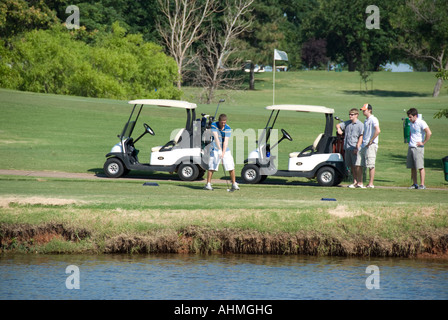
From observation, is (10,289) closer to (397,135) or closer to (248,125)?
(248,125)

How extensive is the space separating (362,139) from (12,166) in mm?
9483

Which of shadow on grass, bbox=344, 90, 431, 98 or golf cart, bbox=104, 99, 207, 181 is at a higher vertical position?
shadow on grass, bbox=344, 90, 431, 98

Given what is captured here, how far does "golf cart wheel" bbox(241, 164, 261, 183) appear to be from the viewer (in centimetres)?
1602

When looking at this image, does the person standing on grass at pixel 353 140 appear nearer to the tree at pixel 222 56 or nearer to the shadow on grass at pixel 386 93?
the tree at pixel 222 56

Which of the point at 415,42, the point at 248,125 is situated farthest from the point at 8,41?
the point at 415,42

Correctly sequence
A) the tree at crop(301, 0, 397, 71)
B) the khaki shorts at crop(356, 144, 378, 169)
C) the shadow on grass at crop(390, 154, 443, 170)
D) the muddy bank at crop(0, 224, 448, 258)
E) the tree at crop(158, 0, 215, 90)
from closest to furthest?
the muddy bank at crop(0, 224, 448, 258)
the khaki shorts at crop(356, 144, 378, 169)
the shadow on grass at crop(390, 154, 443, 170)
the tree at crop(158, 0, 215, 90)
the tree at crop(301, 0, 397, 71)

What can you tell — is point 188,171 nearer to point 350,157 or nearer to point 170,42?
point 350,157

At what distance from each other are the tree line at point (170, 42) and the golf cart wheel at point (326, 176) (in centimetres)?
615

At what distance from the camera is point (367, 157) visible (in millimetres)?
15133

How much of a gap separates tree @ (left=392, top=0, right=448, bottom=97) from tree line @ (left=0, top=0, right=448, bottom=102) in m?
0.09

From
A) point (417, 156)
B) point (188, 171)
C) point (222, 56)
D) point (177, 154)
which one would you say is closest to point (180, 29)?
point (222, 56)
